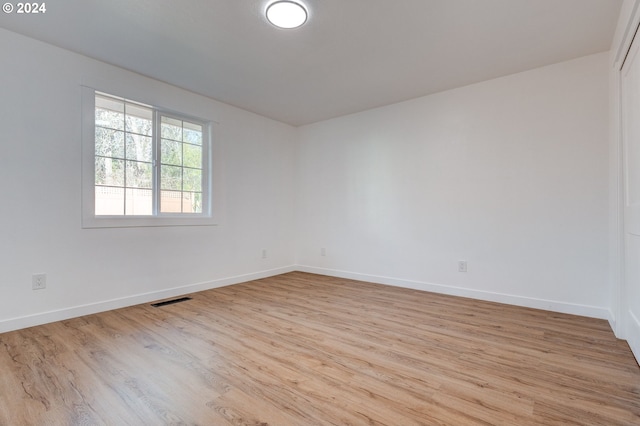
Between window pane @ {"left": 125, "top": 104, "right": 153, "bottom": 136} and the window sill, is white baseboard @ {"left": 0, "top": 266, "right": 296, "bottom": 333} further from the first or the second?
window pane @ {"left": 125, "top": 104, "right": 153, "bottom": 136}

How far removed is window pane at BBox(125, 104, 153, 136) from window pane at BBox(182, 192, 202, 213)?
815mm

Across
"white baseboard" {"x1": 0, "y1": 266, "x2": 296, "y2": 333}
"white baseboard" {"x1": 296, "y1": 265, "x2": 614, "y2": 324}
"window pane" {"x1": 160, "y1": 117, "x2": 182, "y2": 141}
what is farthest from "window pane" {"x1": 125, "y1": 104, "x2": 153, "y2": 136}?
"white baseboard" {"x1": 296, "y1": 265, "x2": 614, "y2": 324}

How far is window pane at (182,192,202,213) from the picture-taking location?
365 cm

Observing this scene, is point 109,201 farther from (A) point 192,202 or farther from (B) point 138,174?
(A) point 192,202

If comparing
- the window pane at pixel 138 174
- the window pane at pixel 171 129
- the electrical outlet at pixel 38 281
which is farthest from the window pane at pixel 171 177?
the electrical outlet at pixel 38 281

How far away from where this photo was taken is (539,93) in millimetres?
2971

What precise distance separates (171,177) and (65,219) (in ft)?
3.64

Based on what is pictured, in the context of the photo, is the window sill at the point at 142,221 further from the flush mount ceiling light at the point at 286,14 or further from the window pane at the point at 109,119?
the flush mount ceiling light at the point at 286,14

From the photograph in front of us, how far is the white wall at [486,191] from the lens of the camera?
277 centimetres

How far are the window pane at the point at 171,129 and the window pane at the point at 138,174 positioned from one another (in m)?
0.43

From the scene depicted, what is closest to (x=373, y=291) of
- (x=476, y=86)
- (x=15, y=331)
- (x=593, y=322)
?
(x=593, y=322)

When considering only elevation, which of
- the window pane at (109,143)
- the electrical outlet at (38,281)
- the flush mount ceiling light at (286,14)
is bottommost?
the electrical outlet at (38,281)

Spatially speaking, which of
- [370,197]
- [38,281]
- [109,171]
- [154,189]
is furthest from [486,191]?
[38,281]

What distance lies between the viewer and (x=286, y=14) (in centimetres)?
215
